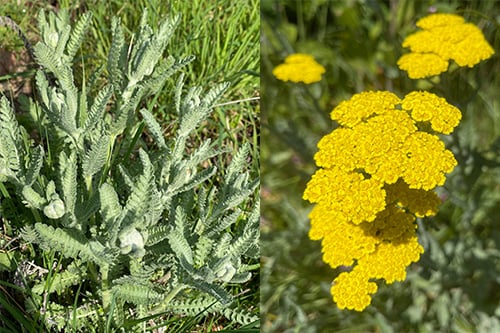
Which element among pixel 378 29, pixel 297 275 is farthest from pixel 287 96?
pixel 297 275

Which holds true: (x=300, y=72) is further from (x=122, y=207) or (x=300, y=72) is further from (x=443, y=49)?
(x=122, y=207)

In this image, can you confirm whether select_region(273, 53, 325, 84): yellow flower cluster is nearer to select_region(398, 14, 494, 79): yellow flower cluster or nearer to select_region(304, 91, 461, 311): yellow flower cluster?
select_region(398, 14, 494, 79): yellow flower cluster

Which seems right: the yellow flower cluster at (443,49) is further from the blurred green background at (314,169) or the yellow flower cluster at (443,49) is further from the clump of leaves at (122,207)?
the clump of leaves at (122,207)

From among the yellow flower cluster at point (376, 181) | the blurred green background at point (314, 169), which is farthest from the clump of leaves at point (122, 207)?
the blurred green background at point (314, 169)

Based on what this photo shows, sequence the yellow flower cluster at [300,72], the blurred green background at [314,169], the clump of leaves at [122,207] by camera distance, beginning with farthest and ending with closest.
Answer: the yellow flower cluster at [300,72], the blurred green background at [314,169], the clump of leaves at [122,207]

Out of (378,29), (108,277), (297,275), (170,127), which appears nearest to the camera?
(108,277)

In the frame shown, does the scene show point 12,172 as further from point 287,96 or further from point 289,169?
point 287,96

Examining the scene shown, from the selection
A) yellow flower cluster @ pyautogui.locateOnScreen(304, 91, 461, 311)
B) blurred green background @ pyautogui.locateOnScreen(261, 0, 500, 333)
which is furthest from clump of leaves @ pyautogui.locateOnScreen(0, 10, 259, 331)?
blurred green background @ pyautogui.locateOnScreen(261, 0, 500, 333)

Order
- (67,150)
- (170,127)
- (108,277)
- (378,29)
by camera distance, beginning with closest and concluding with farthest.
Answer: (108,277) → (67,150) → (170,127) → (378,29)
